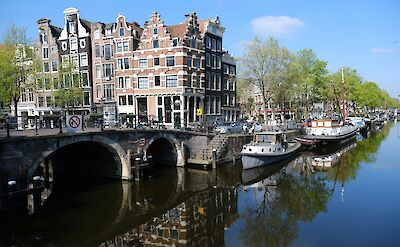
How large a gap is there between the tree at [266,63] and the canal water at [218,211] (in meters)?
19.5

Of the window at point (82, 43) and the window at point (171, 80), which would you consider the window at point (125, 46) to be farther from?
the window at point (82, 43)

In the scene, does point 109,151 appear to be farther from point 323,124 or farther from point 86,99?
point 323,124

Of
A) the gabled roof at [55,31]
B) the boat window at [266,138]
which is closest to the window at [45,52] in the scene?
the gabled roof at [55,31]

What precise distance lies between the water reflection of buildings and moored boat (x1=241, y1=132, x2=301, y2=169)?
7.52 m

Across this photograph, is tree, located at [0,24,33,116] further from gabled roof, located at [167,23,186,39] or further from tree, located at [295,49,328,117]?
tree, located at [295,49,328,117]

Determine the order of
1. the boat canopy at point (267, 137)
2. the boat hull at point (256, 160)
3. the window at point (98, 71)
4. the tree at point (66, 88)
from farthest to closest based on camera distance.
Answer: the window at point (98, 71) < the tree at point (66, 88) < the boat canopy at point (267, 137) < the boat hull at point (256, 160)

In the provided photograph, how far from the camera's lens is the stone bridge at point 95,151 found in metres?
17.2

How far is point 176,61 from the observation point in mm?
40312

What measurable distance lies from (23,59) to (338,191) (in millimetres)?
31419

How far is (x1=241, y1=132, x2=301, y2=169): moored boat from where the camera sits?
27.6 metres

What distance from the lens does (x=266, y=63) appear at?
44.0 m

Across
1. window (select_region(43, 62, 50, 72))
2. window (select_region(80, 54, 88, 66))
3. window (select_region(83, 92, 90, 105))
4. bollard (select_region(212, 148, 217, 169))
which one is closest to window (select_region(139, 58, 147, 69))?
window (select_region(80, 54, 88, 66))

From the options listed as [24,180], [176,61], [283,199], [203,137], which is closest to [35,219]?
[24,180]

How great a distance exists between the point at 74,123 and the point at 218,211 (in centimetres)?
1074
